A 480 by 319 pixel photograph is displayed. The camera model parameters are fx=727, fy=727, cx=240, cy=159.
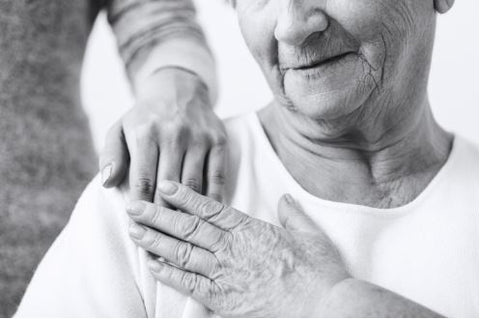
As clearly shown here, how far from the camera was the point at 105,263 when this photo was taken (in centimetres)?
123

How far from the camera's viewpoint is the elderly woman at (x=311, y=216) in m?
1.20

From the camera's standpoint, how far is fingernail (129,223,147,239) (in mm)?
1240

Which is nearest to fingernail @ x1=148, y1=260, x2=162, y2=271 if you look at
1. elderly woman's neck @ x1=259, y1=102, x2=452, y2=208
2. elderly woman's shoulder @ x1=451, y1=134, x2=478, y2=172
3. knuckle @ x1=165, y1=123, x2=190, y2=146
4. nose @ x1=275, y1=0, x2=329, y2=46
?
knuckle @ x1=165, y1=123, x2=190, y2=146

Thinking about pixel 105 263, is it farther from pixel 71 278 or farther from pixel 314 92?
pixel 314 92

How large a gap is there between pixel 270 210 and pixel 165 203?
20 cm

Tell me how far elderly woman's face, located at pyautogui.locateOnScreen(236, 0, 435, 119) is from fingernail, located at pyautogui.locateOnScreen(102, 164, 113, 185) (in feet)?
1.07

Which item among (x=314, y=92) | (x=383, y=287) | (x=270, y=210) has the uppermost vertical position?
(x=314, y=92)

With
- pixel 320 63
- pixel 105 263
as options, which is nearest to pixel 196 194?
pixel 105 263

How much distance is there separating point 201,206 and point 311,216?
212 mm

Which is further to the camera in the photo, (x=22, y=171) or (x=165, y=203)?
(x=22, y=171)

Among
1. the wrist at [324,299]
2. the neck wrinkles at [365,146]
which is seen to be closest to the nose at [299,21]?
the neck wrinkles at [365,146]

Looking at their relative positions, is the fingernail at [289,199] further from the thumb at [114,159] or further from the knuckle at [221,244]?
the thumb at [114,159]

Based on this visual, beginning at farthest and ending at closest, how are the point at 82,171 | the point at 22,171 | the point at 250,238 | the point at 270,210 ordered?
the point at 82,171
the point at 22,171
the point at 270,210
the point at 250,238

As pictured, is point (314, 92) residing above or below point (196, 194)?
above
